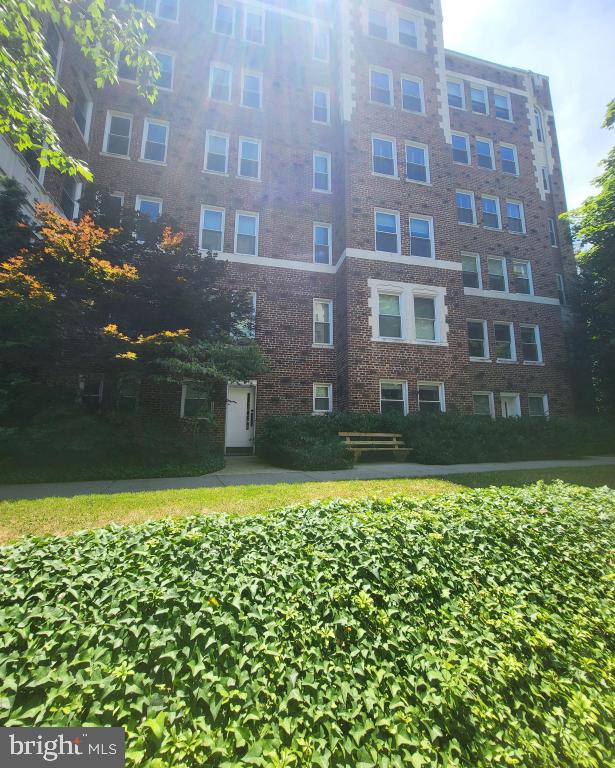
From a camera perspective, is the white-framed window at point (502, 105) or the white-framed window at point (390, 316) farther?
the white-framed window at point (502, 105)

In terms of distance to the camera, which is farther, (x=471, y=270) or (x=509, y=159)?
(x=509, y=159)

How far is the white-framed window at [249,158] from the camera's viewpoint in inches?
605

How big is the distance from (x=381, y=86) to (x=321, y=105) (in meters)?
2.77

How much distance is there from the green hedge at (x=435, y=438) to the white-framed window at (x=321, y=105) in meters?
14.0

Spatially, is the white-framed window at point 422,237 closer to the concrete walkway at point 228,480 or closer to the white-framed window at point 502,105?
the concrete walkway at point 228,480

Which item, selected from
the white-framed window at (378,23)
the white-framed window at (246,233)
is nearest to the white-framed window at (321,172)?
the white-framed window at (246,233)

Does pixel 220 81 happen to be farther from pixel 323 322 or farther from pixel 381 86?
pixel 323 322

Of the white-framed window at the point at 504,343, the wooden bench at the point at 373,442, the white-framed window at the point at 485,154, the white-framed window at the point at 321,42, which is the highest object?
the white-framed window at the point at 321,42

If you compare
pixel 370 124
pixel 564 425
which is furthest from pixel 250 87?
pixel 564 425

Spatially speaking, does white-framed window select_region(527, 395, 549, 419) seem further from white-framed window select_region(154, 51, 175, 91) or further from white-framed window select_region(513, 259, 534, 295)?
white-framed window select_region(154, 51, 175, 91)

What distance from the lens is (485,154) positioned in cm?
1861

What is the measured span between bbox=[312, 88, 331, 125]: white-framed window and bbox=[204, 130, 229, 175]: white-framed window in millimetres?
4393

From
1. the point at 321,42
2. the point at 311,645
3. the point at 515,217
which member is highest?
the point at 321,42

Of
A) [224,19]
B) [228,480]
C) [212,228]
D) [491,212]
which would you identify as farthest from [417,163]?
[228,480]
